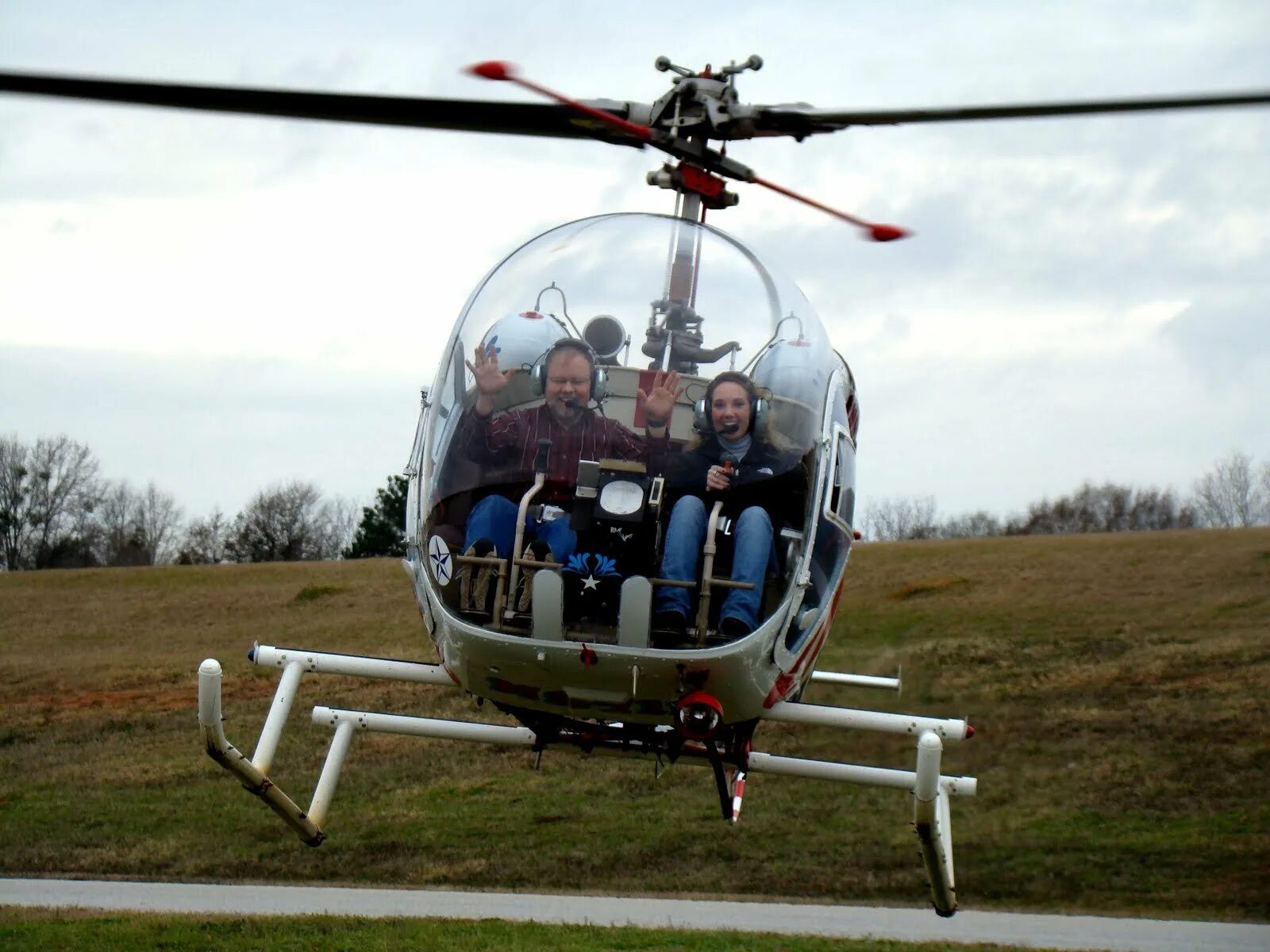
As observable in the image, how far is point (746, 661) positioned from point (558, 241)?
7.26ft

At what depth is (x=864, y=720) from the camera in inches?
302

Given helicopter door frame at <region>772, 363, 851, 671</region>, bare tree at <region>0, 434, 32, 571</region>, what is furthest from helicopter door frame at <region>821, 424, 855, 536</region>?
→ bare tree at <region>0, 434, 32, 571</region>

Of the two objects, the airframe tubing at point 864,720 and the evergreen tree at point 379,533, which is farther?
the evergreen tree at point 379,533

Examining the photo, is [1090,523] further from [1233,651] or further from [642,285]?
[642,285]

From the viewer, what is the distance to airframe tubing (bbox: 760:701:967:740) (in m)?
7.56

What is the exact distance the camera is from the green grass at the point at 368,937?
1070 centimetres

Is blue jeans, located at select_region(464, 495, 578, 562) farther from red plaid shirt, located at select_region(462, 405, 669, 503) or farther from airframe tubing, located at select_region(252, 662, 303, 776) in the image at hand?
airframe tubing, located at select_region(252, 662, 303, 776)

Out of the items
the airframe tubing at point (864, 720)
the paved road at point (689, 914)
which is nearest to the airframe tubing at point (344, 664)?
the airframe tubing at point (864, 720)

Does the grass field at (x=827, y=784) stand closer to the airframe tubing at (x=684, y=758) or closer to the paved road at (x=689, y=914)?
the paved road at (x=689, y=914)

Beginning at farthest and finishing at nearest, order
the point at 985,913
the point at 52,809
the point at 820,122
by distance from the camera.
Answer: the point at 52,809 → the point at 985,913 → the point at 820,122

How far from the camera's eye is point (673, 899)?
15.4 m

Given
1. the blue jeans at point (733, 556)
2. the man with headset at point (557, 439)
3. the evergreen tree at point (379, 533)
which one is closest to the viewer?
the blue jeans at point (733, 556)

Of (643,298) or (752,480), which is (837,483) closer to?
(752,480)

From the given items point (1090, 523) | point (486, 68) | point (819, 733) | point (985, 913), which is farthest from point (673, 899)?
point (1090, 523)
